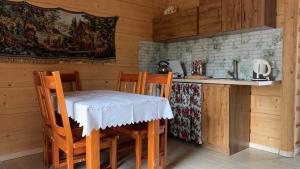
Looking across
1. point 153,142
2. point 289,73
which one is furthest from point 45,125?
point 289,73

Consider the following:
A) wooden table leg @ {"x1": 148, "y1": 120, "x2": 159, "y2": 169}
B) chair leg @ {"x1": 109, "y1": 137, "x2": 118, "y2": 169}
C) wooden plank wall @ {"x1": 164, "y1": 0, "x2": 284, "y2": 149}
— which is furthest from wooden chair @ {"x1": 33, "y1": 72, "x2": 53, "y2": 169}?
wooden plank wall @ {"x1": 164, "y1": 0, "x2": 284, "y2": 149}

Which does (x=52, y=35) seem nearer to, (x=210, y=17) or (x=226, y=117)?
(x=210, y=17)

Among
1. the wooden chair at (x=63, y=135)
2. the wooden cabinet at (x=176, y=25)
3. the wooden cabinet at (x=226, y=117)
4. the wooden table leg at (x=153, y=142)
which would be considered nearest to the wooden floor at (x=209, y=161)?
the wooden cabinet at (x=226, y=117)

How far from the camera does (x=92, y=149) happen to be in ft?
5.72

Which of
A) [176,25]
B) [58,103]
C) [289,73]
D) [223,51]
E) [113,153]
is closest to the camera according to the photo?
[58,103]

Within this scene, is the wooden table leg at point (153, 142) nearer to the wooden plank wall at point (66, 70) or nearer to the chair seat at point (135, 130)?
the chair seat at point (135, 130)

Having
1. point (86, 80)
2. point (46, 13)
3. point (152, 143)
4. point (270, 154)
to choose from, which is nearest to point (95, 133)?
point (152, 143)

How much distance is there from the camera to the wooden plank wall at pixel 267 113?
2869 millimetres

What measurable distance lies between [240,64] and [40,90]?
2.45 metres

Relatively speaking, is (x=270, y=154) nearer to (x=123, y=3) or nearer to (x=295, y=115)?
(x=295, y=115)

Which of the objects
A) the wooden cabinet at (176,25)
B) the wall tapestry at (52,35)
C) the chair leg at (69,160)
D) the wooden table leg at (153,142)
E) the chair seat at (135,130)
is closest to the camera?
the chair leg at (69,160)

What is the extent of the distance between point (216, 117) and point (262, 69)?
78 centimetres

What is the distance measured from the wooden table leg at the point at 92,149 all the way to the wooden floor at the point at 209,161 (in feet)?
2.45

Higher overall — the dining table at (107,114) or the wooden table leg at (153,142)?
the dining table at (107,114)
